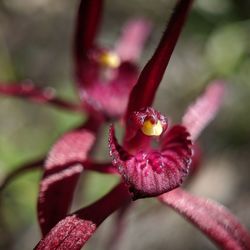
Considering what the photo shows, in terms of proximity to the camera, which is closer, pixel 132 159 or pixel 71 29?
pixel 132 159

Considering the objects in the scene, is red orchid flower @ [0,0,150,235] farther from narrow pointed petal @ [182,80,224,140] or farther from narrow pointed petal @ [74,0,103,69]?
narrow pointed petal @ [182,80,224,140]

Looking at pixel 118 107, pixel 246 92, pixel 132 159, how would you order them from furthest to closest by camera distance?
pixel 246 92
pixel 118 107
pixel 132 159

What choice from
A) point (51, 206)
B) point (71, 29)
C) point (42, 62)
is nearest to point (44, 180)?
point (51, 206)

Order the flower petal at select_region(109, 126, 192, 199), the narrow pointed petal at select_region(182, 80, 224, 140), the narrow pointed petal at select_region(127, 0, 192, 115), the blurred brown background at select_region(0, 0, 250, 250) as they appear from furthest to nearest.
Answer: the blurred brown background at select_region(0, 0, 250, 250), the narrow pointed petal at select_region(182, 80, 224, 140), the narrow pointed petal at select_region(127, 0, 192, 115), the flower petal at select_region(109, 126, 192, 199)

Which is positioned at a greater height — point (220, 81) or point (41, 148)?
point (220, 81)

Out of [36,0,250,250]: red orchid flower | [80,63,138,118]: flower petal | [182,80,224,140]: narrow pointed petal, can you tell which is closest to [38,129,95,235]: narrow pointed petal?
[36,0,250,250]: red orchid flower

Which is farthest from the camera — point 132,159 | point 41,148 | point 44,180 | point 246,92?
point 246,92

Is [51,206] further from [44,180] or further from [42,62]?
[42,62]

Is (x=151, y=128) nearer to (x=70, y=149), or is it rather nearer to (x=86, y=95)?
(x=70, y=149)
